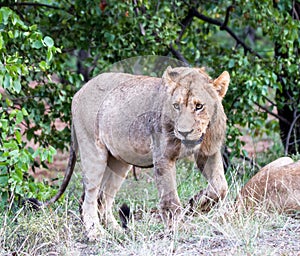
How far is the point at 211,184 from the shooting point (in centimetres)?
443

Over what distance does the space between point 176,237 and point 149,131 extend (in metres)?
0.77

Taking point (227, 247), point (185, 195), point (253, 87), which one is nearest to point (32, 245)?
point (227, 247)

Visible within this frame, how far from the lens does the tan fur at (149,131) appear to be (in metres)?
4.18

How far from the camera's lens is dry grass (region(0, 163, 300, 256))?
3820 millimetres

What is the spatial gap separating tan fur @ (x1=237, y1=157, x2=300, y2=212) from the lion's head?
0.60 meters

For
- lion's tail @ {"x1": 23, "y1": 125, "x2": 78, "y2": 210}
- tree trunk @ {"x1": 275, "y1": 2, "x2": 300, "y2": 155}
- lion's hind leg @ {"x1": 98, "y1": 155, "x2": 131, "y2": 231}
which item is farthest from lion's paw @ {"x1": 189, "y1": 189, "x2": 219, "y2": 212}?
tree trunk @ {"x1": 275, "y1": 2, "x2": 300, "y2": 155}

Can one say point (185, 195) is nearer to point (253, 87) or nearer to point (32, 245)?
point (253, 87)

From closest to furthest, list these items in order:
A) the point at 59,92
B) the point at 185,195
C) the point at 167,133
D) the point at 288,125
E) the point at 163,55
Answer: the point at 167,133 < the point at 185,195 < the point at 59,92 < the point at 163,55 < the point at 288,125

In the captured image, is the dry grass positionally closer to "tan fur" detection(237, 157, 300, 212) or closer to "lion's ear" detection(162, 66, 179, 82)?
"tan fur" detection(237, 157, 300, 212)

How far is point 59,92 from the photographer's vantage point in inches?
243

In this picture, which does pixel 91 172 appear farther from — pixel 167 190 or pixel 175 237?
pixel 175 237

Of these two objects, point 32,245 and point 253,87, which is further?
point 253,87

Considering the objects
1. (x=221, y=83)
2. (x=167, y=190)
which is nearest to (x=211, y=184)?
(x=167, y=190)

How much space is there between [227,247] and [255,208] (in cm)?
86
